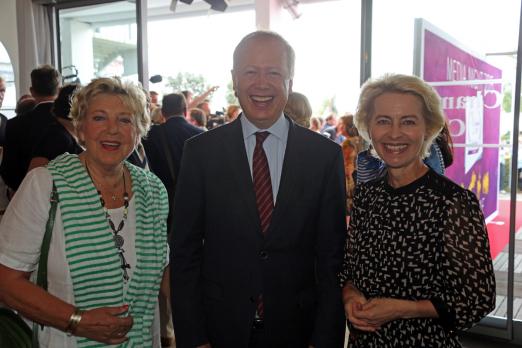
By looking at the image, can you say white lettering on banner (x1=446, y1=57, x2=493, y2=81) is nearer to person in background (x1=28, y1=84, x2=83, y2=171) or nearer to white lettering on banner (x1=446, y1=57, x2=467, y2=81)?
white lettering on banner (x1=446, y1=57, x2=467, y2=81)

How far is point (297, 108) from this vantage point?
3170mm

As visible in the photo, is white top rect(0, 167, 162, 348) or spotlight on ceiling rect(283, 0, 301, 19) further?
spotlight on ceiling rect(283, 0, 301, 19)

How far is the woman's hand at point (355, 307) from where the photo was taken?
4.70 ft

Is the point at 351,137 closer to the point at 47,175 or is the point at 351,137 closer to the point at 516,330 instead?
the point at 516,330

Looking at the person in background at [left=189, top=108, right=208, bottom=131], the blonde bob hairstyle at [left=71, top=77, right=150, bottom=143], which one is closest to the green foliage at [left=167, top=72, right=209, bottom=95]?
the person in background at [left=189, top=108, right=208, bottom=131]

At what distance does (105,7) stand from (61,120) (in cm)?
341

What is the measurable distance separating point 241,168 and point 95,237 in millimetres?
498

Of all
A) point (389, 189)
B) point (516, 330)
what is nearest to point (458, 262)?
point (389, 189)

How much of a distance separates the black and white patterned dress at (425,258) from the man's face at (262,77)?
1.46 ft

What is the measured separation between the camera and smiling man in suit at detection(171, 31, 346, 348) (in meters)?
1.49

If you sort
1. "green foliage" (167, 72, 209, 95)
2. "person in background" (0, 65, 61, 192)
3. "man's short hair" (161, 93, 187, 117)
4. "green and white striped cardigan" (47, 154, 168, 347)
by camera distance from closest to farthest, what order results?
1. "green and white striped cardigan" (47, 154, 168, 347)
2. "person in background" (0, 65, 61, 192)
3. "man's short hair" (161, 93, 187, 117)
4. "green foliage" (167, 72, 209, 95)

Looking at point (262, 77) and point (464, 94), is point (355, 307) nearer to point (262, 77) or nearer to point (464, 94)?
point (262, 77)

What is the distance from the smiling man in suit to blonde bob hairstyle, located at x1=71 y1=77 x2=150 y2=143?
0.23 metres

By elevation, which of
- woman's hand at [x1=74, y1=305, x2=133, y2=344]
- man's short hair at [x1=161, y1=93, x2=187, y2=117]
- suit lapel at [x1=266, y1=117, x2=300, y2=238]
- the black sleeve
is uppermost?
man's short hair at [x1=161, y1=93, x2=187, y2=117]
